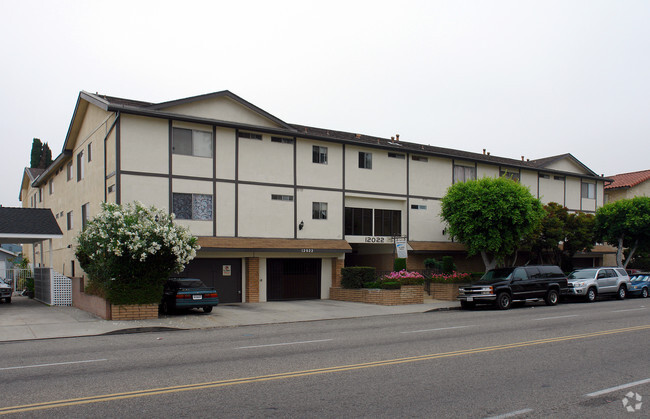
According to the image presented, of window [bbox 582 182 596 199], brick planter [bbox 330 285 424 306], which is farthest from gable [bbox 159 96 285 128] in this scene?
window [bbox 582 182 596 199]

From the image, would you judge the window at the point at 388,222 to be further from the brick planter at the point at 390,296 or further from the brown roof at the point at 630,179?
the brown roof at the point at 630,179

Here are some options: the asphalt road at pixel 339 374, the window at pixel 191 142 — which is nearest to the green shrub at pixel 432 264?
the window at pixel 191 142

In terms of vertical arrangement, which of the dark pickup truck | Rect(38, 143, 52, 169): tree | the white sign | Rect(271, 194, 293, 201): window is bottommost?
the dark pickup truck

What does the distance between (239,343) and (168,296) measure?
796 cm

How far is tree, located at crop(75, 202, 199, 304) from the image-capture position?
18.1 metres

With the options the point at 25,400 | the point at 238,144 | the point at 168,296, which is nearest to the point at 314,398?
the point at 25,400

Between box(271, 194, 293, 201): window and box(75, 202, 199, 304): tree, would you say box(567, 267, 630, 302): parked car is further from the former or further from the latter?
box(75, 202, 199, 304): tree

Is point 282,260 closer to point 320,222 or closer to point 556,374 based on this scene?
point 320,222

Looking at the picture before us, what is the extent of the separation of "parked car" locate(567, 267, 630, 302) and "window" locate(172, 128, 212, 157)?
717 inches

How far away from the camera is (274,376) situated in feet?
28.7

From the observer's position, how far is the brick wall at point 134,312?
18.3 meters

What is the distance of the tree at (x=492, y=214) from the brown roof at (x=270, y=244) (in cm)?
630

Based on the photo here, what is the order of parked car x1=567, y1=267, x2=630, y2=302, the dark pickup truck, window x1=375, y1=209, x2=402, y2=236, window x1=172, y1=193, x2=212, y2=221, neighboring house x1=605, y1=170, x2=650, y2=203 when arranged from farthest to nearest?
neighboring house x1=605, y1=170, x2=650, y2=203 < window x1=375, y1=209, x2=402, y2=236 < parked car x1=567, y1=267, x2=630, y2=302 < window x1=172, y1=193, x2=212, y2=221 < the dark pickup truck

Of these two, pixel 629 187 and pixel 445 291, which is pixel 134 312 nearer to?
pixel 445 291
